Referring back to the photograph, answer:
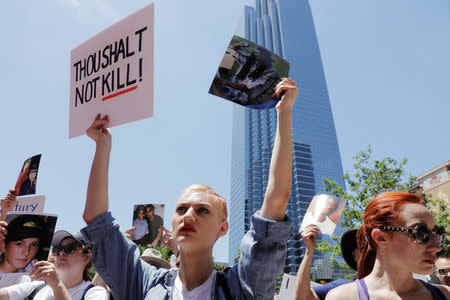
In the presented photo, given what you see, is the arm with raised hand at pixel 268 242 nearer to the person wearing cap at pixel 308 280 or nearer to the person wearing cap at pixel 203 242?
the person wearing cap at pixel 203 242

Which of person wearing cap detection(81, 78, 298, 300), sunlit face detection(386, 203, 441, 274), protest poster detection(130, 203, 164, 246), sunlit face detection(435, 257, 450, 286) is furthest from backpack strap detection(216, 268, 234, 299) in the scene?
protest poster detection(130, 203, 164, 246)

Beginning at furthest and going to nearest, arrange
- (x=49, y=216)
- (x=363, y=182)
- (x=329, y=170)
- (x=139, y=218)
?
(x=329, y=170) < (x=363, y=182) < (x=139, y=218) < (x=49, y=216)

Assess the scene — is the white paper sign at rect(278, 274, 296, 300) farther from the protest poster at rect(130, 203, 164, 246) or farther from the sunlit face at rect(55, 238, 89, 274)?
the sunlit face at rect(55, 238, 89, 274)

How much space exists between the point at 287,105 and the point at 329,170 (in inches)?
5809

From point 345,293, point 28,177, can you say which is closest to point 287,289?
point 345,293

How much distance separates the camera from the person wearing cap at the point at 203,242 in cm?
148

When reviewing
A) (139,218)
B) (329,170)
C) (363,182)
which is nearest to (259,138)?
(329,170)

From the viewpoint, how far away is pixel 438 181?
156 feet

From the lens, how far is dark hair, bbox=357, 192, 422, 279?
81.2 inches

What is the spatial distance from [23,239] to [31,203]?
1596mm

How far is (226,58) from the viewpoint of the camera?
2162 millimetres

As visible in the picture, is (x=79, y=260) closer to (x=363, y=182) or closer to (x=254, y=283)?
(x=254, y=283)

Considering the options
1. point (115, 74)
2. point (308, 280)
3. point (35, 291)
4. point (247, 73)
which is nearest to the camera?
point (247, 73)

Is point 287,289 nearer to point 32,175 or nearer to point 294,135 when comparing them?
point 32,175
